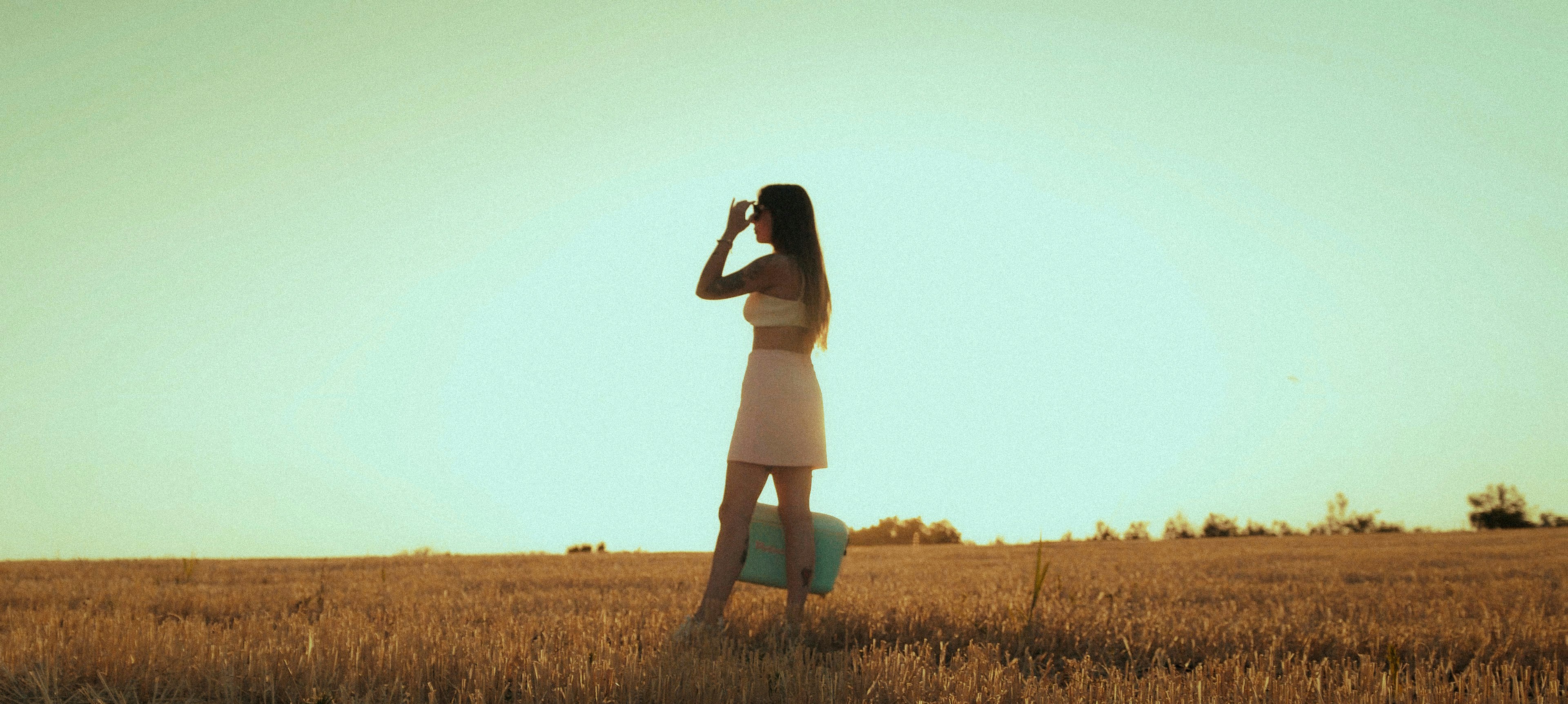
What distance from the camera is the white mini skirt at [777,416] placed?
13.9 ft

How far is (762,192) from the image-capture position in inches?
180

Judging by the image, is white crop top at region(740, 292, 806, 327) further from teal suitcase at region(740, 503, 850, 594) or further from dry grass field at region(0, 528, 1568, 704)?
dry grass field at region(0, 528, 1568, 704)

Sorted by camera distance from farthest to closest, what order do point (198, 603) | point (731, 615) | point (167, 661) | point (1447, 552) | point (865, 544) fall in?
point (865, 544) → point (1447, 552) → point (198, 603) → point (731, 615) → point (167, 661)

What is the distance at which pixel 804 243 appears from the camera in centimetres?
449

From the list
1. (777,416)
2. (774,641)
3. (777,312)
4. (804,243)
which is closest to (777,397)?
(777,416)

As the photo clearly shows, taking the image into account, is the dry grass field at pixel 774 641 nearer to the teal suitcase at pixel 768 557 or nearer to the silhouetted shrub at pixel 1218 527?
the teal suitcase at pixel 768 557

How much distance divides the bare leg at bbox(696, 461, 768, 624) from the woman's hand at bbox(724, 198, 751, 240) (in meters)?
1.04

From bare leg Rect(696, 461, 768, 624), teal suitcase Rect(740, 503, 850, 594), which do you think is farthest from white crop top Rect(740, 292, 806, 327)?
teal suitcase Rect(740, 503, 850, 594)

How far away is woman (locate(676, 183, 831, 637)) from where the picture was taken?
13.9 feet

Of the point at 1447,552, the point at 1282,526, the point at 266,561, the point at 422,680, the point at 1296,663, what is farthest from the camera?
the point at 1282,526

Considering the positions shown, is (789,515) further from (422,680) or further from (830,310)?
(422,680)

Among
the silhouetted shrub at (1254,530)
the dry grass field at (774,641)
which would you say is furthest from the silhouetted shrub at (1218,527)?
the dry grass field at (774,641)

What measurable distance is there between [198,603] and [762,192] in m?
4.16

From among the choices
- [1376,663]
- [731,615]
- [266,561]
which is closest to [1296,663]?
[1376,663]
